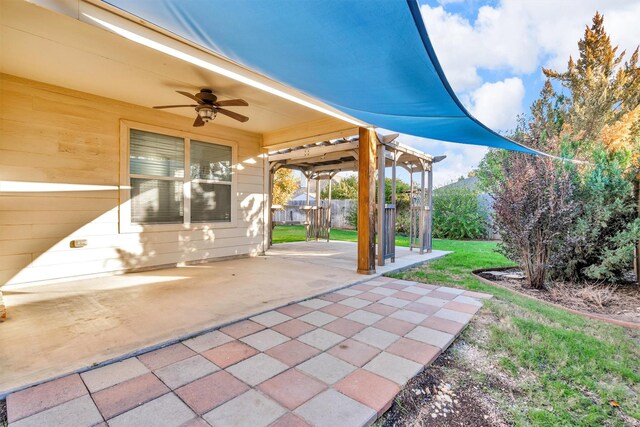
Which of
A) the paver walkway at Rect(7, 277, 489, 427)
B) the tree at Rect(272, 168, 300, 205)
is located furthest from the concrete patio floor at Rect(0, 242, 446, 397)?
the tree at Rect(272, 168, 300, 205)

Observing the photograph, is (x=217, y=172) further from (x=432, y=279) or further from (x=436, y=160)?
(x=436, y=160)

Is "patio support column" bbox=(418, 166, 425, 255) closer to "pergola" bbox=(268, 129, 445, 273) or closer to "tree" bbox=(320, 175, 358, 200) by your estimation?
"pergola" bbox=(268, 129, 445, 273)

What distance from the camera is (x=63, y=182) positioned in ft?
12.1

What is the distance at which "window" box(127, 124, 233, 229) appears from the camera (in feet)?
14.3

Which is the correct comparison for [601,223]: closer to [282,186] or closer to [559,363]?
[559,363]

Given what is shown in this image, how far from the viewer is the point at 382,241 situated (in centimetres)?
480

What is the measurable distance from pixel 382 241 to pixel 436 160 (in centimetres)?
293

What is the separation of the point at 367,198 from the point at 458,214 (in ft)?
23.5

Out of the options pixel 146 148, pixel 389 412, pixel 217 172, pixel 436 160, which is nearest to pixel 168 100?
pixel 146 148

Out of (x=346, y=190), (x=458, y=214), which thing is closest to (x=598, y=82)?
(x=458, y=214)

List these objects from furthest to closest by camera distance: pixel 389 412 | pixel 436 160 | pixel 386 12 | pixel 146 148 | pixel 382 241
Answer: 1. pixel 436 160
2. pixel 382 241
3. pixel 146 148
4. pixel 389 412
5. pixel 386 12

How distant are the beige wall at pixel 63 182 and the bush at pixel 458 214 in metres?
8.84

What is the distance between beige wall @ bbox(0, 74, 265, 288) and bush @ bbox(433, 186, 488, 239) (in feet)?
29.0

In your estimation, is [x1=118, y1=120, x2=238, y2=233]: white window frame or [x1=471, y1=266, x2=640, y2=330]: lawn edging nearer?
[x1=471, y1=266, x2=640, y2=330]: lawn edging
